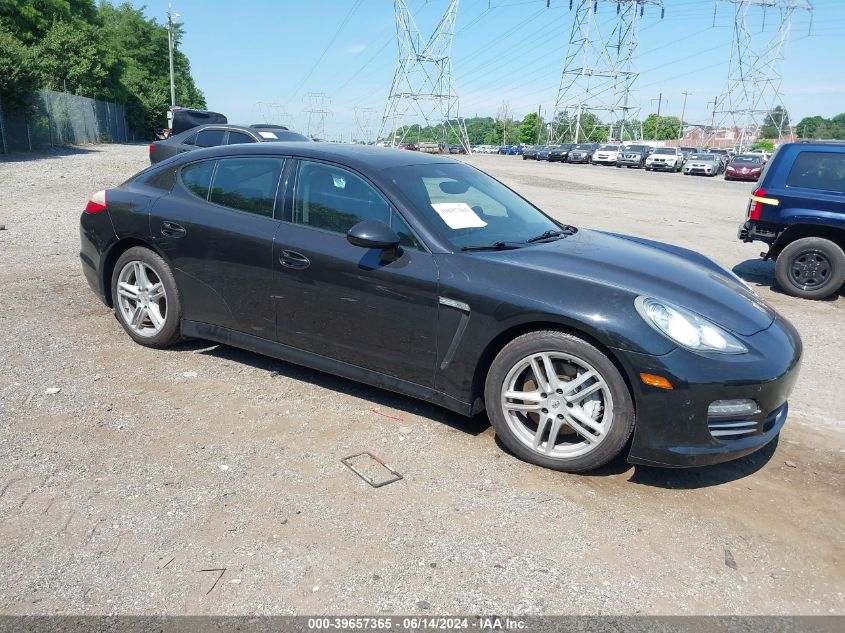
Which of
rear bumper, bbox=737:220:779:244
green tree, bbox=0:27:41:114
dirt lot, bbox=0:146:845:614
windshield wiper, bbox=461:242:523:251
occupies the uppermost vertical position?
green tree, bbox=0:27:41:114

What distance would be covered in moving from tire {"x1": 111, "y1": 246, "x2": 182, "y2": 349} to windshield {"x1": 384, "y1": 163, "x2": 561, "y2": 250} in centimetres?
185

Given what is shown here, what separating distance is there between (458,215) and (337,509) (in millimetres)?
1864

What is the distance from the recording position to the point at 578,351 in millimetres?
3230

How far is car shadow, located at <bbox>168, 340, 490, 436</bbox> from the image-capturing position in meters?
3.97

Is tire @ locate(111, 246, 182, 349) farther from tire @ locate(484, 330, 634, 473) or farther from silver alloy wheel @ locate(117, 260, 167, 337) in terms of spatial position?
tire @ locate(484, 330, 634, 473)

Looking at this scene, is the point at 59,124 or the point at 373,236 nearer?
the point at 373,236

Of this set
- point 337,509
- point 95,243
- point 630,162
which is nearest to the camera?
point 337,509

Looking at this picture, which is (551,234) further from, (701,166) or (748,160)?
(701,166)

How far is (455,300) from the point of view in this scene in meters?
3.50

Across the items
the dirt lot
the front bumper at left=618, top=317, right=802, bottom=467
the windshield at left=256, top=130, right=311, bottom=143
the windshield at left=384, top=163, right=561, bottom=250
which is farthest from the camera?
the windshield at left=256, top=130, right=311, bottom=143

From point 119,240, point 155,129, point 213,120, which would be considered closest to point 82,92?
point 155,129

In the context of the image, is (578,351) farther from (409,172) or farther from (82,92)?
(82,92)

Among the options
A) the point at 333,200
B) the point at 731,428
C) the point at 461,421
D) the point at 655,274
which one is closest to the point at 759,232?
the point at 655,274

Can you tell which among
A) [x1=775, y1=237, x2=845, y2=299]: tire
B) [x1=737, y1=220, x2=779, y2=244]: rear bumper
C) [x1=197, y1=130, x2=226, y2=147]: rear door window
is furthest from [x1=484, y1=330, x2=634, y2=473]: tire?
[x1=197, y1=130, x2=226, y2=147]: rear door window
